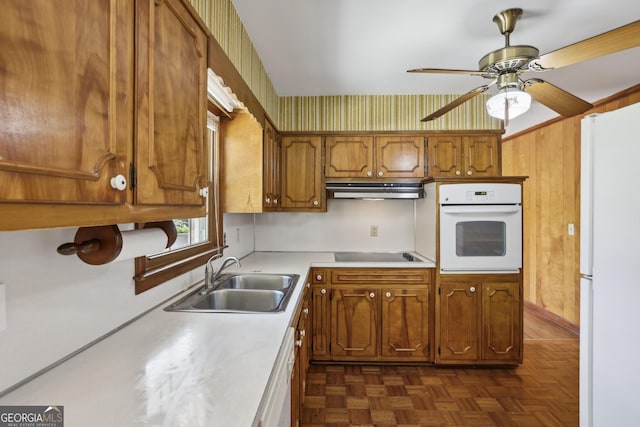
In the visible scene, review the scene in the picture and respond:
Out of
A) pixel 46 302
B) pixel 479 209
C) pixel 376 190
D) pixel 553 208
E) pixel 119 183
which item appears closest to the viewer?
pixel 119 183

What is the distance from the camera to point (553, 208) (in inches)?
146

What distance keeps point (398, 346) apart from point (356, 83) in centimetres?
232

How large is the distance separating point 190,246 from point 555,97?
7.58 ft

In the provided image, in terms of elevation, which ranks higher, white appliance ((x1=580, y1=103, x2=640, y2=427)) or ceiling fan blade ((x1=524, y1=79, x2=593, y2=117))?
ceiling fan blade ((x1=524, y1=79, x2=593, y2=117))

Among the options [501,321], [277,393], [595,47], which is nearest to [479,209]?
[501,321]

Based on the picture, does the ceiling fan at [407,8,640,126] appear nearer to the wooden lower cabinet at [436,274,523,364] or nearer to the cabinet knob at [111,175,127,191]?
the wooden lower cabinet at [436,274,523,364]

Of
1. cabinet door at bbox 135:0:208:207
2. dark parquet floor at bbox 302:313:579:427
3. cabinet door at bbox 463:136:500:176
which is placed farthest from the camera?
cabinet door at bbox 463:136:500:176

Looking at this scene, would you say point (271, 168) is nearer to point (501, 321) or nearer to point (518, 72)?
point (518, 72)

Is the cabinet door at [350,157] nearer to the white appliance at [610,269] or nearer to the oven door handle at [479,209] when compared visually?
the oven door handle at [479,209]

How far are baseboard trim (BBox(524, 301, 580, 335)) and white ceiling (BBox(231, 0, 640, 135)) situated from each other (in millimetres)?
2459

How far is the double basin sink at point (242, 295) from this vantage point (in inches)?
60.3

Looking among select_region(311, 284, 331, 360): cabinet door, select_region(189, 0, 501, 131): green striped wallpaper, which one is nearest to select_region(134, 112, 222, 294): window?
select_region(189, 0, 501, 131): green striped wallpaper

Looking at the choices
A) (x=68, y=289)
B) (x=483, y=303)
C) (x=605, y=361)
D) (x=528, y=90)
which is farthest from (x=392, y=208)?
(x=68, y=289)

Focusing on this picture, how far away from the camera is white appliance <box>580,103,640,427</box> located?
1219mm
